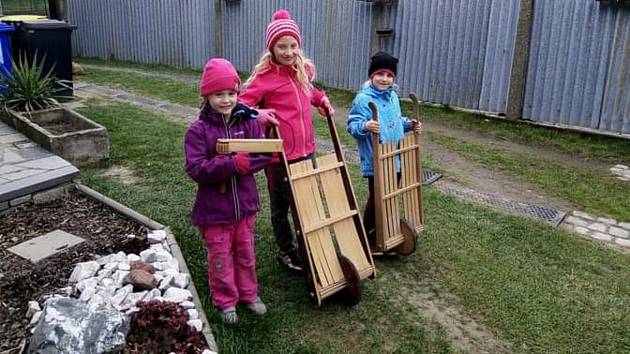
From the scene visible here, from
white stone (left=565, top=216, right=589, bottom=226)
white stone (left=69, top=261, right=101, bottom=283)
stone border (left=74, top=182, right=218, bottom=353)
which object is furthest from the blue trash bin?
white stone (left=565, top=216, right=589, bottom=226)

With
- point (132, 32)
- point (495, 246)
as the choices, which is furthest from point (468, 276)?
point (132, 32)

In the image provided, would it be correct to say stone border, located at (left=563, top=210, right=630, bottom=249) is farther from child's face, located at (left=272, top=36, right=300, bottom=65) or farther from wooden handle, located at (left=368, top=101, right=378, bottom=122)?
child's face, located at (left=272, top=36, right=300, bottom=65)

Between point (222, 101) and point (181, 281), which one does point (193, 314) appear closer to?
point (181, 281)

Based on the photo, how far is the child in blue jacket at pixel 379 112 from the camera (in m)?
3.66

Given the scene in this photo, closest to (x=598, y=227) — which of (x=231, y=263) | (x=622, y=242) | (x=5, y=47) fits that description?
(x=622, y=242)

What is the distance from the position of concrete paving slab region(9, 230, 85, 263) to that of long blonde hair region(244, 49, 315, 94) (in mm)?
1591

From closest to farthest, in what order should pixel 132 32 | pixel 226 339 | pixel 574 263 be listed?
pixel 226 339, pixel 574 263, pixel 132 32

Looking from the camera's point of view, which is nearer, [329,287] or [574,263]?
[329,287]

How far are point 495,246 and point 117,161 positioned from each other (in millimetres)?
3745

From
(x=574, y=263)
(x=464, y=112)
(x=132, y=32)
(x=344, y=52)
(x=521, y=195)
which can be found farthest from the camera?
(x=132, y=32)

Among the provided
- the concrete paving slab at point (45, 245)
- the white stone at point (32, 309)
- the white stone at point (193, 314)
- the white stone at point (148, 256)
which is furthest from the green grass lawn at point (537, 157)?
the white stone at point (32, 309)

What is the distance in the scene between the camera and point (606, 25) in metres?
7.11

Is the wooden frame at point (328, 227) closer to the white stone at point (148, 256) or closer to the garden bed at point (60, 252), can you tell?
the garden bed at point (60, 252)

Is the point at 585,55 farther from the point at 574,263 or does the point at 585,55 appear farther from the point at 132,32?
the point at 132,32
